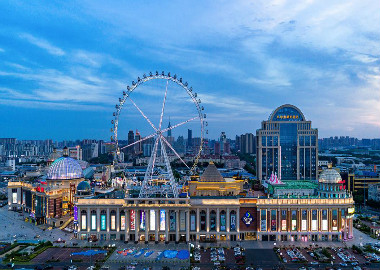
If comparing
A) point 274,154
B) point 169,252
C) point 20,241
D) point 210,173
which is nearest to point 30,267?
point 20,241

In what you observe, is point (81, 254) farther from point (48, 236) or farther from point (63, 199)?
point (63, 199)

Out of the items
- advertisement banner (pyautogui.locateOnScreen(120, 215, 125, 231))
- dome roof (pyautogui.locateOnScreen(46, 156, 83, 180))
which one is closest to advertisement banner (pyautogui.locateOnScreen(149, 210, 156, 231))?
advertisement banner (pyautogui.locateOnScreen(120, 215, 125, 231))

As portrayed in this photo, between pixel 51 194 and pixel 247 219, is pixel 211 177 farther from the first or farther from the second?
pixel 51 194

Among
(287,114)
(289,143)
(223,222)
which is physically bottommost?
(223,222)

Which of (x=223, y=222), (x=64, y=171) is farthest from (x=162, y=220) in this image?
(x=64, y=171)

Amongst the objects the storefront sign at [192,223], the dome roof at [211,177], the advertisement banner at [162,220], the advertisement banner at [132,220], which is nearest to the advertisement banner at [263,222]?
the storefront sign at [192,223]

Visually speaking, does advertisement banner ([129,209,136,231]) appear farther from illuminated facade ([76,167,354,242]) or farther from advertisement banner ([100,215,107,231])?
advertisement banner ([100,215,107,231])

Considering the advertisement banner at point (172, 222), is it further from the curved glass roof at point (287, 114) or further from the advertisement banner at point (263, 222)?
the curved glass roof at point (287, 114)
